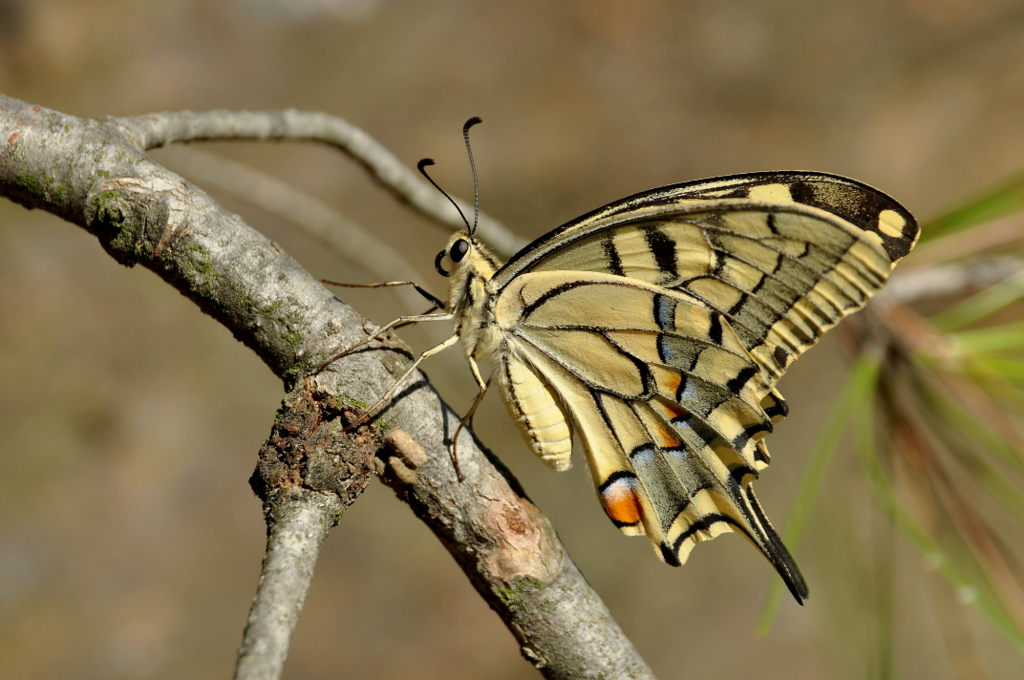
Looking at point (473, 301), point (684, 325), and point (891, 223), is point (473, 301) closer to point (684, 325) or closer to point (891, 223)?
point (684, 325)

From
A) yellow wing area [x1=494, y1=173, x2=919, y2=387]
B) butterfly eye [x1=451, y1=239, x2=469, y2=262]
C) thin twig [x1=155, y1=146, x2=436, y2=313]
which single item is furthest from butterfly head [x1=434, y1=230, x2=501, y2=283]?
thin twig [x1=155, y1=146, x2=436, y2=313]

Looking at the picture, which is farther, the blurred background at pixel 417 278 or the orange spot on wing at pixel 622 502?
the blurred background at pixel 417 278

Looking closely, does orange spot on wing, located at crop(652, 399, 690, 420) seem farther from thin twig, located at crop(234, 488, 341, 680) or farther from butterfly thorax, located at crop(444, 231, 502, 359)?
thin twig, located at crop(234, 488, 341, 680)

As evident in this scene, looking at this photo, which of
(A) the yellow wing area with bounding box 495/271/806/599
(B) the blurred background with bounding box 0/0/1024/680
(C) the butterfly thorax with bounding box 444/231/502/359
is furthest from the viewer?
(B) the blurred background with bounding box 0/0/1024/680

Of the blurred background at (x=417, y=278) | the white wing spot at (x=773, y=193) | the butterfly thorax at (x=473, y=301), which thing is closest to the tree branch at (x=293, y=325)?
the butterfly thorax at (x=473, y=301)

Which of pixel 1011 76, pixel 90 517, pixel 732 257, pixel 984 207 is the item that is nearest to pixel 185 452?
pixel 90 517

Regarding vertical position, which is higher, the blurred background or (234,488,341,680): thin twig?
the blurred background

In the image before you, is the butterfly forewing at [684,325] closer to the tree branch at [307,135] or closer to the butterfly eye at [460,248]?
the butterfly eye at [460,248]
